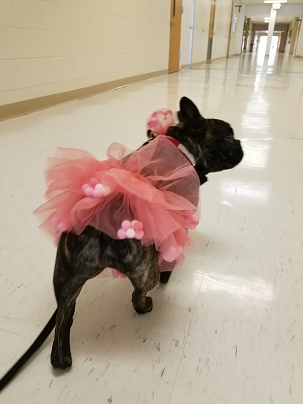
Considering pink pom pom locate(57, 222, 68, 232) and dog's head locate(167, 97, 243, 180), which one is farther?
dog's head locate(167, 97, 243, 180)

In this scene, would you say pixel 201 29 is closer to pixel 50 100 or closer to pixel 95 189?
pixel 50 100

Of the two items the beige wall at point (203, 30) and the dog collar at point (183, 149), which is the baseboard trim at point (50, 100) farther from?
the beige wall at point (203, 30)

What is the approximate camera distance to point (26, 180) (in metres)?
1.56

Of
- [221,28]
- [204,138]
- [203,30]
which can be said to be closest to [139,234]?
[204,138]

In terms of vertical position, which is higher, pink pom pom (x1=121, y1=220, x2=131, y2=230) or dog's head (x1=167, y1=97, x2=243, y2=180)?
dog's head (x1=167, y1=97, x2=243, y2=180)

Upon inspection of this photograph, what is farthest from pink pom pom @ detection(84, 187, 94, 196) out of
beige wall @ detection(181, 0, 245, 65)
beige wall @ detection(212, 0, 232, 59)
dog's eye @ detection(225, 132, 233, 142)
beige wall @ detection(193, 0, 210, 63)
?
beige wall @ detection(212, 0, 232, 59)

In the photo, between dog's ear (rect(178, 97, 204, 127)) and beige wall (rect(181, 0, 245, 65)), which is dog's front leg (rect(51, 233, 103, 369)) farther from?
beige wall (rect(181, 0, 245, 65))

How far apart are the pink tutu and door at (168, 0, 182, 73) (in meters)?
6.77

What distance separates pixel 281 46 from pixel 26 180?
1285 inches

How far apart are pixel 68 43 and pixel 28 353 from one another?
3.47 meters

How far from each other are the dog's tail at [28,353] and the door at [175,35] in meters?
7.01

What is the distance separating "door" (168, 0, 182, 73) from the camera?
6434mm

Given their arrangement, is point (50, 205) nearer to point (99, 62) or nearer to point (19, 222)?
point (19, 222)

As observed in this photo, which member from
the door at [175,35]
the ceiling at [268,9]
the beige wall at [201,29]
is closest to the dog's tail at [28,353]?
the door at [175,35]
